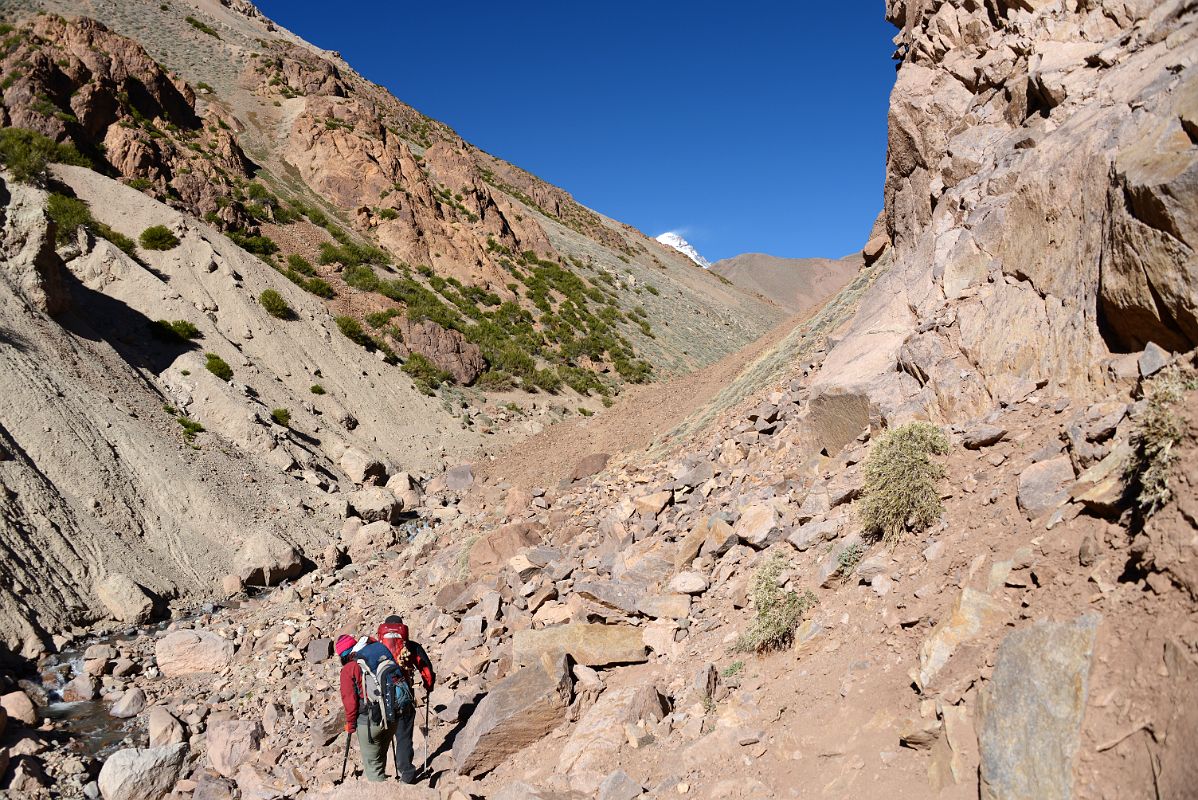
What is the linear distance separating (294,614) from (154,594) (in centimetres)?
289

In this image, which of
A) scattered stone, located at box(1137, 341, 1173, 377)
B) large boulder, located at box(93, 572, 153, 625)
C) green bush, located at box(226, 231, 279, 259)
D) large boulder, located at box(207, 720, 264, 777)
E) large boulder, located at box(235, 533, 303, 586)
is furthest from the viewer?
green bush, located at box(226, 231, 279, 259)

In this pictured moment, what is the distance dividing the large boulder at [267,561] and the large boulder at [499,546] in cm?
461

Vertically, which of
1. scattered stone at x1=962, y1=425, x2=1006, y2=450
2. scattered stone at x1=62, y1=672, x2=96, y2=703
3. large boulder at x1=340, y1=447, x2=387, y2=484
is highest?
large boulder at x1=340, y1=447, x2=387, y2=484

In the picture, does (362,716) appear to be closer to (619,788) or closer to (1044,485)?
(619,788)

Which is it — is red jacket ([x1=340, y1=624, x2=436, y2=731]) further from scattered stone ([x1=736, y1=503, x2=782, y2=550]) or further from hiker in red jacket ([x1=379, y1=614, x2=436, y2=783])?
scattered stone ([x1=736, y1=503, x2=782, y2=550])

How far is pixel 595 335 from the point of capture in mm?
35750

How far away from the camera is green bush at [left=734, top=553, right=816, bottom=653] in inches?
251

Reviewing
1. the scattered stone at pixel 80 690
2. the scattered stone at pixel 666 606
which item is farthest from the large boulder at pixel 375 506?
the scattered stone at pixel 666 606

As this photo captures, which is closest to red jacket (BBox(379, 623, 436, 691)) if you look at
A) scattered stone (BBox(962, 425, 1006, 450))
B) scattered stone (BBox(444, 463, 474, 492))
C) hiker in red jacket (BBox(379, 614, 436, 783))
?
hiker in red jacket (BBox(379, 614, 436, 783))

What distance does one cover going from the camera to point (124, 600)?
11.6 metres

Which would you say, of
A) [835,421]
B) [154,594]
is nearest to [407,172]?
[154,594]

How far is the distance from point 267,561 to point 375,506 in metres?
3.18

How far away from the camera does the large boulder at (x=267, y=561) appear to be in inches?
531

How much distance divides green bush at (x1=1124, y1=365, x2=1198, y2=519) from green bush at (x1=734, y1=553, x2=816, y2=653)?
9.13ft
